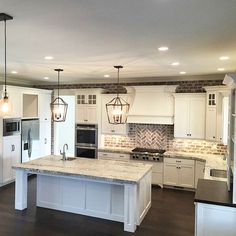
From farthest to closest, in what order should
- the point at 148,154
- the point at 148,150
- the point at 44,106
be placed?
the point at 44,106 < the point at 148,150 < the point at 148,154

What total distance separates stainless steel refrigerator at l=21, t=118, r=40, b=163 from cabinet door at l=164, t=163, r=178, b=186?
12.5 feet

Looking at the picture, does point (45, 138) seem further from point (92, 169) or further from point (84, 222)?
→ point (84, 222)

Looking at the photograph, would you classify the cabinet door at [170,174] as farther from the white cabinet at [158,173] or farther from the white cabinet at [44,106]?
the white cabinet at [44,106]

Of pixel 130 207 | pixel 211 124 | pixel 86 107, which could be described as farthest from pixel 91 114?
pixel 130 207

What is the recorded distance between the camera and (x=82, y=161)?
5176 millimetres

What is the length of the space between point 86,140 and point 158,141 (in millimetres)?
2051

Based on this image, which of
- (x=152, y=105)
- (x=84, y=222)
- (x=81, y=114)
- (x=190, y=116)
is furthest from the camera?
(x=81, y=114)

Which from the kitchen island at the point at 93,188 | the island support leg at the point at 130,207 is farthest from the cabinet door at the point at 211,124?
the island support leg at the point at 130,207

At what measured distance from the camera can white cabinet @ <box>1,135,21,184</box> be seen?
6211 mm

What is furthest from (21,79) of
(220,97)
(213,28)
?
(213,28)

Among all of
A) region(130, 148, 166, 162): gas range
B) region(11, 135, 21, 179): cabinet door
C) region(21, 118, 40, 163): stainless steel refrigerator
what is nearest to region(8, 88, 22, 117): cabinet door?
region(21, 118, 40, 163): stainless steel refrigerator

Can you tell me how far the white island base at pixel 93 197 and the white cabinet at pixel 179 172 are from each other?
1.44 m

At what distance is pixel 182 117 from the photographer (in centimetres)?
627

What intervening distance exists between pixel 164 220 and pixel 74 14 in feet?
12.5
